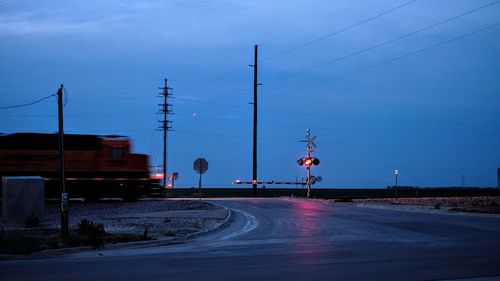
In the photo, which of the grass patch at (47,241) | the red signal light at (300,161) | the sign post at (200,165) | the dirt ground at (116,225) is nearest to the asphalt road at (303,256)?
the grass patch at (47,241)

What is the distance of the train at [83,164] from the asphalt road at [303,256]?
17.5m

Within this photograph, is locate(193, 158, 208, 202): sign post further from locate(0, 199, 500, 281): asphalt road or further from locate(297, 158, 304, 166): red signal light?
locate(297, 158, 304, 166): red signal light

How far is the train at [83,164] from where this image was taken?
37.9 meters

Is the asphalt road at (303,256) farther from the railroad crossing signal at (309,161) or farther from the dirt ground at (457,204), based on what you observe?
the railroad crossing signal at (309,161)

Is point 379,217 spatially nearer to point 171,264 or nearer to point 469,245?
point 469,245

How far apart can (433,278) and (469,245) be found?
5987 millimetres

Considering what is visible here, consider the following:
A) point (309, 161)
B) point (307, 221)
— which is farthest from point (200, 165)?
point (309, 161)

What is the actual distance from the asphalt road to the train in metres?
17.5

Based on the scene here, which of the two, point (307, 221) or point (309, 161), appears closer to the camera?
point (307, 221)

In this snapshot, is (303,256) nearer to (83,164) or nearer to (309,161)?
(83,164)

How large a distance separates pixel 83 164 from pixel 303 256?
27723 mm

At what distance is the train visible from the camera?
37.9m

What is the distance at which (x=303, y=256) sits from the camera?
46.7ft

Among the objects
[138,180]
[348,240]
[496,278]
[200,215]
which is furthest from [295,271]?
[138,180]
